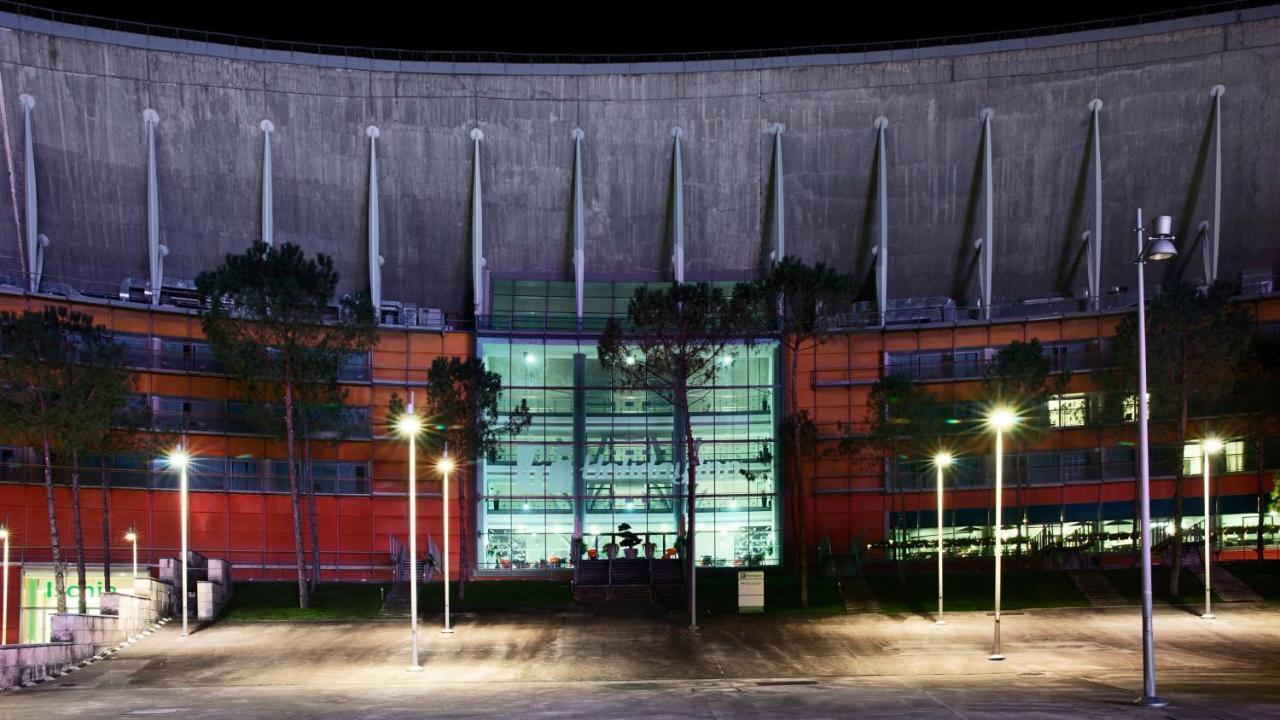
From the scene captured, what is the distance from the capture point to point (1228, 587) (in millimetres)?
46750

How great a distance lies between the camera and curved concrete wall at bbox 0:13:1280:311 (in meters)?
61.5

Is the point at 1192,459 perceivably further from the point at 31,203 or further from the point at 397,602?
the point at 31,203

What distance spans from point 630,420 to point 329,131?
2207cm

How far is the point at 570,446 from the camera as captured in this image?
63.2 metres

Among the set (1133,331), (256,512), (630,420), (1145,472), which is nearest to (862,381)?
(630,420)

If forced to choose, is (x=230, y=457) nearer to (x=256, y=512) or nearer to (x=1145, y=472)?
(x=256, y=512)

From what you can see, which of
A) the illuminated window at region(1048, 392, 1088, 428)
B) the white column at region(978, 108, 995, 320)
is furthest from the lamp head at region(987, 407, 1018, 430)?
the white column at region(978, 108, 995, 320)

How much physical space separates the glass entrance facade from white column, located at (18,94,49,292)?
69.6ft

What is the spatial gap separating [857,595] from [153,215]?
38.1 m

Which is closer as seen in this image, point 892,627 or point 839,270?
point 892,627

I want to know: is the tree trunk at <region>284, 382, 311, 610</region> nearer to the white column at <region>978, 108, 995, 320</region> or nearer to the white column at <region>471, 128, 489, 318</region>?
the white column at <region>471, 128, 489, 318</region>

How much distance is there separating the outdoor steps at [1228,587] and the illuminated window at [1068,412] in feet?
39.1

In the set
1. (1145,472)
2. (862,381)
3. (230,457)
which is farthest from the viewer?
(862,381)

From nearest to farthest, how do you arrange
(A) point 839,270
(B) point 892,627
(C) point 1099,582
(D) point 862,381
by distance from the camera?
(B) point 892,627 < (C) point 1099,582 < (D) point 862,381 < (A) point 839,270
